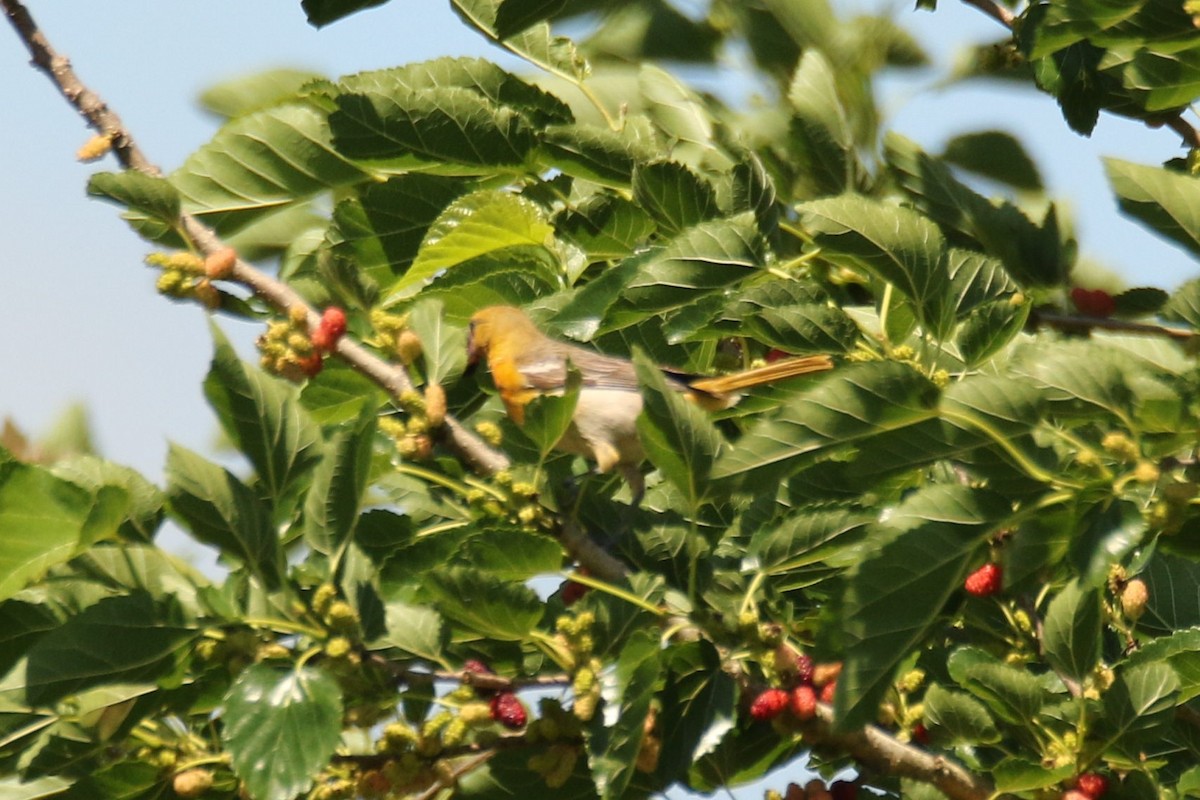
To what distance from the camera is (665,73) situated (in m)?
4.67

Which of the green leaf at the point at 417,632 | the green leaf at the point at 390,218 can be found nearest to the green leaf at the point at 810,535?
the green leaf at the point at 417,632

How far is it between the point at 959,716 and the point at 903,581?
2.22ft

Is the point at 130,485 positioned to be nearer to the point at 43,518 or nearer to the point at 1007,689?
the point at 43,518

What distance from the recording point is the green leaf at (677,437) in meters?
2.57

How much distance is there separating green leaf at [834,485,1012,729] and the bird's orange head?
2.27m

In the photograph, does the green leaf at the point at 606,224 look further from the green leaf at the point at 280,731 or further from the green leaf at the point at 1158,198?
the green leaf at the point at 280,731

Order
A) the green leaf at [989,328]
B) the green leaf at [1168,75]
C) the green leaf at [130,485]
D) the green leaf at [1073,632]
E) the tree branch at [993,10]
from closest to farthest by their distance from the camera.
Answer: the green leaf at [1073,632]
the green leaf at [130,485]
the green leaf at [989,328]
the green leaf at [1168,75]
the tree branch at [993,10]

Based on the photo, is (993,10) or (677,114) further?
(677,114)

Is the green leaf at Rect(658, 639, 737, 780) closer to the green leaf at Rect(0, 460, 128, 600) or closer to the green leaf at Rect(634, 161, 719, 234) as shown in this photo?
the green leaf at Rect(0, 460, 128, 600)

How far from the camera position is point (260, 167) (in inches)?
162

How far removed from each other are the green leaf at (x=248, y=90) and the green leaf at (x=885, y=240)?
8.59ft

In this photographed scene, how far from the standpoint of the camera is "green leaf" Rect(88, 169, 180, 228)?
3027 millimetres

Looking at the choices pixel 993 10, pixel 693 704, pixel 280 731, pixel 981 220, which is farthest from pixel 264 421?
pixel 993 10

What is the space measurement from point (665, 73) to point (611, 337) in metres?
1.11
